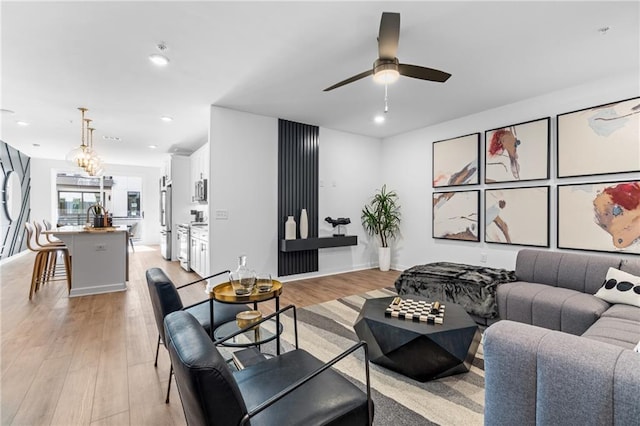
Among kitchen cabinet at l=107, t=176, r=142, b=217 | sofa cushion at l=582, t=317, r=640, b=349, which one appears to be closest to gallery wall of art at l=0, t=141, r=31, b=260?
kitchen cabinet at l=107, t=176, r=142, b=217

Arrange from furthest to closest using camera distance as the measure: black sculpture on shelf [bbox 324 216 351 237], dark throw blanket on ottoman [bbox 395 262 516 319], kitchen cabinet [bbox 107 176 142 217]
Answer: kitchen cabinet [bbox 107 176 142 217]
black sculpture on shelf [bbox 324 216 351 237]
dark throw blanket on ottoman [bbox 395 262 516 319]

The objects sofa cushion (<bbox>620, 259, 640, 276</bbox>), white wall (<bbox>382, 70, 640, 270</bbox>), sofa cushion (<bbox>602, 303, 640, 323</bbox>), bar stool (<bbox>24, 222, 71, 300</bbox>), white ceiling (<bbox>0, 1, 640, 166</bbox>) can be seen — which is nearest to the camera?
sofa cushion (<bbox>602, 303, 640, 323</bbox>)

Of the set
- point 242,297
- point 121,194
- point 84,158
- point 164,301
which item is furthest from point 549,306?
point 121,194

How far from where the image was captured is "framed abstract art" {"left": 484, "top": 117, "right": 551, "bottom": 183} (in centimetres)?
386

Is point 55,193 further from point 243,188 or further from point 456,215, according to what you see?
point 456,215

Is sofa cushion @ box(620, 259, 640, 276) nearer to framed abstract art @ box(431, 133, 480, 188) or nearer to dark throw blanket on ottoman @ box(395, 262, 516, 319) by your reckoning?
dark throw blanket on ottoman @ box(395, 262, 516, 319)

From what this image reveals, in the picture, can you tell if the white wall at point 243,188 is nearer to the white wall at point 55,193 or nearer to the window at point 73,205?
the white wall at point 55,193

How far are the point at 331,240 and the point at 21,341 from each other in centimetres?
402

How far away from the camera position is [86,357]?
2459 mm

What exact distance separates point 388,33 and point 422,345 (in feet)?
7.39

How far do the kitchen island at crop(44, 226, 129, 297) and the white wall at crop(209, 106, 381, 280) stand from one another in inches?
57.7

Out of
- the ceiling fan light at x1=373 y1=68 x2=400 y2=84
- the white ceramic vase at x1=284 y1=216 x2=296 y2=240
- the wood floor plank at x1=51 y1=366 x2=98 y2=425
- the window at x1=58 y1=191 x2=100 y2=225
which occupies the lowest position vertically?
the wood floor plank at x1=51 y1=366 x2=98 y2=425

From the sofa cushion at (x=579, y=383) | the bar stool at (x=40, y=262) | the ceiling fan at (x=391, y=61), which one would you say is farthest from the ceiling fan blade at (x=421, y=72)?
the bar stool at (x=40, y=262)

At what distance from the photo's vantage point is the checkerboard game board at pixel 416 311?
2.21m
